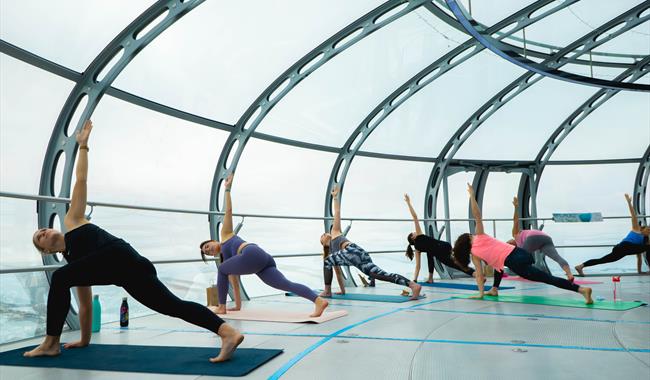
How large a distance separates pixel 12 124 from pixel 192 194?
398 cm

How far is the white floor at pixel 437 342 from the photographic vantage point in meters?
2.77

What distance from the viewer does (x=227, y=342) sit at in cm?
305

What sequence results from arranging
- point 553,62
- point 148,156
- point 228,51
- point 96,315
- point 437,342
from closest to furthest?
1. point 437,342
2. point 96,315
3. point 228,51
4. point 148,156
5. point 553,62

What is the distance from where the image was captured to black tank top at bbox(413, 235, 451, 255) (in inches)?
329

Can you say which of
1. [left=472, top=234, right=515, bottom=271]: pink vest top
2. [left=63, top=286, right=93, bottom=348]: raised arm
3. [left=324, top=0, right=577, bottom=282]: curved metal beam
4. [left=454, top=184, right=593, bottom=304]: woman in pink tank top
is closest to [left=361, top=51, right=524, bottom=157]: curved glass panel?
[left=324, top=0, right=577, bottom=282]: curved metal beam

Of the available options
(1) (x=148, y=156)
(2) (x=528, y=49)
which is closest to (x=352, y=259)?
(1) (x=148, y=156)

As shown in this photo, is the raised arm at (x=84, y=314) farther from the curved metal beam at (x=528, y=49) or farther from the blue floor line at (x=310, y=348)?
the curved metal beam at (x=528, y=49)

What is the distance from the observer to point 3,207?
5672 millimetres

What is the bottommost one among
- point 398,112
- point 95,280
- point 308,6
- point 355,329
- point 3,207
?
point 355,329

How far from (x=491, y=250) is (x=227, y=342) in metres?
3.83

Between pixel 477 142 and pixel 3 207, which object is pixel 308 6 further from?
pixel 477 142

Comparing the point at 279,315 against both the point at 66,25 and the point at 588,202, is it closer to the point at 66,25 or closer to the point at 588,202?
the point at 66,25

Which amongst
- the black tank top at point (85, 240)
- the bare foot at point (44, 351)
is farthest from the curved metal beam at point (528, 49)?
the bare foot at point (44, 351)

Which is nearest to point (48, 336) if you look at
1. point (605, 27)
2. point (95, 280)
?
point (95, 280)
